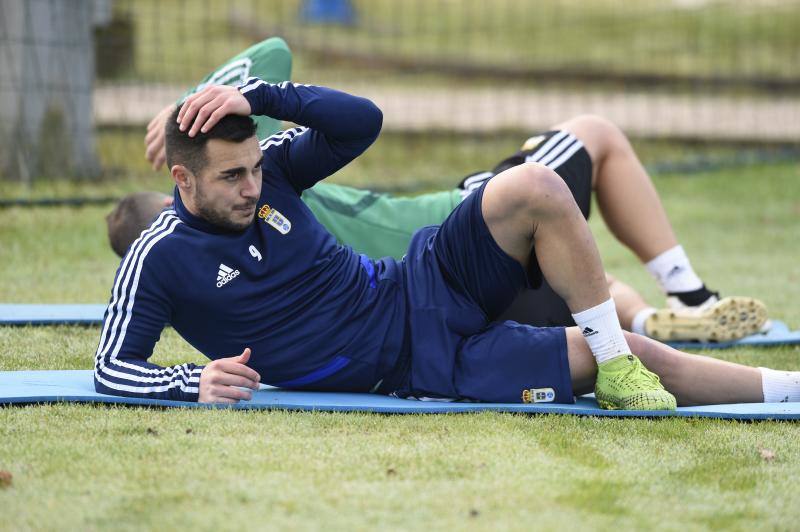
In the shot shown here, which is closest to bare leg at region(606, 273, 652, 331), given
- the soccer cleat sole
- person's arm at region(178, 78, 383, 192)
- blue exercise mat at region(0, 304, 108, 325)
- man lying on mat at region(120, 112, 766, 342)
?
man lying on mat at region(120, 112, 766, 342)

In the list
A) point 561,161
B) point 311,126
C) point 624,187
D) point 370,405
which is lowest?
point 370,405

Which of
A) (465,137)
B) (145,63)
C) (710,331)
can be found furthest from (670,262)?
(145,63)

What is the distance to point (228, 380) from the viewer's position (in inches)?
140

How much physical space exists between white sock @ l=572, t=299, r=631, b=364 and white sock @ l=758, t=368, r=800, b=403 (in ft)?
1.77

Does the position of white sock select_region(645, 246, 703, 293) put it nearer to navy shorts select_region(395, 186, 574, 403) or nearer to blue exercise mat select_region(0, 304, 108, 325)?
navy shorts select_region(395, 186, 574, 403)

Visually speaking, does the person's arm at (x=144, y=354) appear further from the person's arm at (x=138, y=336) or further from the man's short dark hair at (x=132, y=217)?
the man's short dark hair at (x=132, y=217)

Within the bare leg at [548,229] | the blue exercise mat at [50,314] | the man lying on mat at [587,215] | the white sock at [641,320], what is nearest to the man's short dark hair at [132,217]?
the man lying on mat at [587,215]

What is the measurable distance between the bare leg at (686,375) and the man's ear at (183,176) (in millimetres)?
1246

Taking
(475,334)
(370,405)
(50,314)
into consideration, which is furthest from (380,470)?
(50,314)

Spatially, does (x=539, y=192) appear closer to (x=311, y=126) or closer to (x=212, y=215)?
(x=311, y=126)

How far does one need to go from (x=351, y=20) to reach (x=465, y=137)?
8.29m

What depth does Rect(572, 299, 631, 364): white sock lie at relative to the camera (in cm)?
361

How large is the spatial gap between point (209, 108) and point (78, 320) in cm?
177

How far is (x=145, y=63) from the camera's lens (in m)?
12.5
